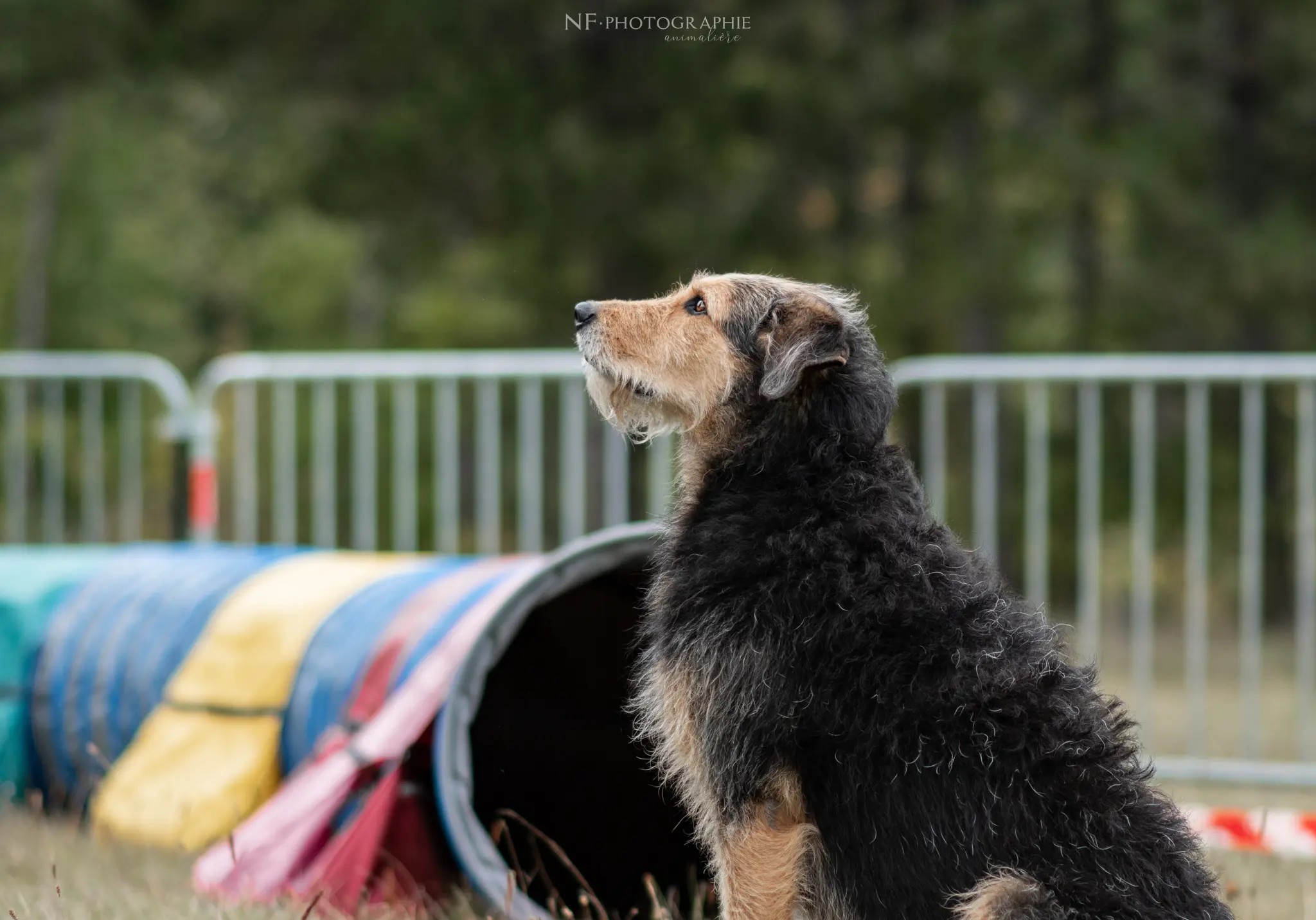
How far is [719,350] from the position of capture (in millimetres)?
3350

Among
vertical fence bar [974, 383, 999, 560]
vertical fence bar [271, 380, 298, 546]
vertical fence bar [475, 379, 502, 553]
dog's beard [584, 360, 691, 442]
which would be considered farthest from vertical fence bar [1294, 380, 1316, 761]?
vertical fence bar [271, 380, 298, 546]

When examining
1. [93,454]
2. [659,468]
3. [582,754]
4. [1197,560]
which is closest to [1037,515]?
→ [1197,560]

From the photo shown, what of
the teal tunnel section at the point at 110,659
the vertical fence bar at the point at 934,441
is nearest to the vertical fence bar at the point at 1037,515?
the vertical fence bar at the point at 934,441

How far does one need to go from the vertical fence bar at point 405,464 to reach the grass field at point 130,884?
296cm

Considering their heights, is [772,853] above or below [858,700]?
below

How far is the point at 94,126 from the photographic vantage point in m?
22.9

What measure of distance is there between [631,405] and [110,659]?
3.29 m

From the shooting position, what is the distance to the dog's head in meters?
3.14

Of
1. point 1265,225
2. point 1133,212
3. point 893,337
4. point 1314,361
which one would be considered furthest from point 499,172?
point 1314,361

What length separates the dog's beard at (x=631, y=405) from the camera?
11.4 ft

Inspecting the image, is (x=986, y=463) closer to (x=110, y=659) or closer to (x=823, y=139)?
(x=110, y=659)

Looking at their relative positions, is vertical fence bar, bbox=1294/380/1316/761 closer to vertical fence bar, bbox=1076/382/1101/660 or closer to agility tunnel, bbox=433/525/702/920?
vertical fence bar, bbox=1076/382/1101/660

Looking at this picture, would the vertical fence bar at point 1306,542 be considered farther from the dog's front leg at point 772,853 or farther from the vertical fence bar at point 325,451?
the vertical fence bar at point 325,451

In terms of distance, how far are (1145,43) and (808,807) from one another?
14572 millimetres
